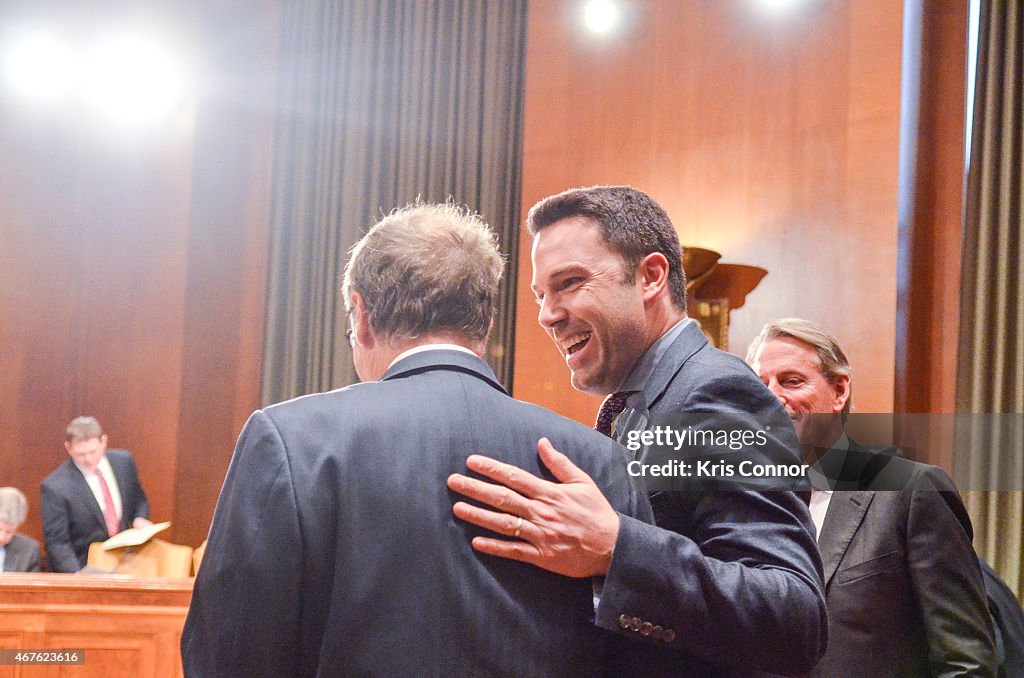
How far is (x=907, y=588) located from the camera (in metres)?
2.32

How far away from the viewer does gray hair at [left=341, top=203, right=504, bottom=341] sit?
4.90 ft

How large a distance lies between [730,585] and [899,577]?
113cm

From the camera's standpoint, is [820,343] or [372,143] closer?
[820,343]

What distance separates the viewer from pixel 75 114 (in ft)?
24.3

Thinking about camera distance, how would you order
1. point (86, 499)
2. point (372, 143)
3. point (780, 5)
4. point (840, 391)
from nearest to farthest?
point (840, 391)
point (780, 5)
point (86, 499)
point (372, 143)

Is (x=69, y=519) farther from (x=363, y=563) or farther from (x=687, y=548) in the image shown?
(x=687, y=548)

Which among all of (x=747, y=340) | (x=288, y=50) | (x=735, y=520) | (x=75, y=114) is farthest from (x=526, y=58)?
(x=735, y=520)

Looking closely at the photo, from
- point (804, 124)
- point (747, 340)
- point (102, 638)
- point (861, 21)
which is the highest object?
point (861, 21)

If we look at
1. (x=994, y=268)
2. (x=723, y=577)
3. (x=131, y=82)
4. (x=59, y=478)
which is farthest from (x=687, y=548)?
(x=131, y=82)

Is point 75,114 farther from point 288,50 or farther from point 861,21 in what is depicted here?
point 861,21

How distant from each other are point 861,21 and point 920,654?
416 centimetres

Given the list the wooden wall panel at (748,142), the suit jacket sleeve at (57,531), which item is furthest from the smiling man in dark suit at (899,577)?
the suit jacket sleeve at (57,531)

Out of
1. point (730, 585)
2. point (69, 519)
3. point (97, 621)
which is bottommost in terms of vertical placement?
point (69, 519)

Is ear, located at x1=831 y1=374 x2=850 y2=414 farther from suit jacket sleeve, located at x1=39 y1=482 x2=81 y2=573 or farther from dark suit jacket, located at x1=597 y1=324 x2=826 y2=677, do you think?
suit jacket sleeve, located at x1=39 y1=482 x2=81 y2=573
